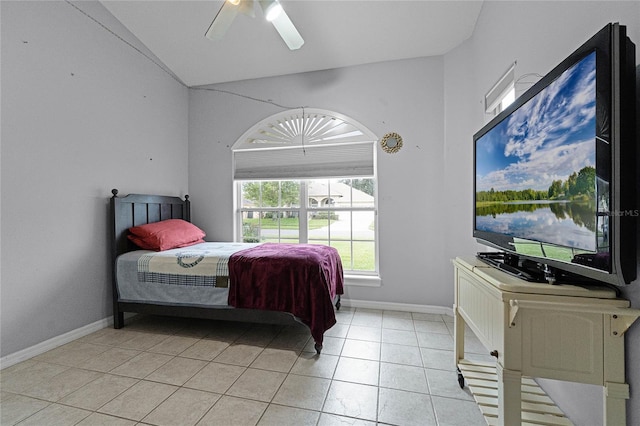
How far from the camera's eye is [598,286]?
3.22 feet

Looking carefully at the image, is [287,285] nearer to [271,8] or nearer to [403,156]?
[403,156]

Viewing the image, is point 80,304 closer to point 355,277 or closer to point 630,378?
point 355,277

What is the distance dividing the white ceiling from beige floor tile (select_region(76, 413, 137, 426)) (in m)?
3.27

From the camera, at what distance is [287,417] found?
4.75ft

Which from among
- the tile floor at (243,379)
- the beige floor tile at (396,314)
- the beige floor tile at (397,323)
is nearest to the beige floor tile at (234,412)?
the tile floor at (243,379)

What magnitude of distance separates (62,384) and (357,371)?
74.4 inches

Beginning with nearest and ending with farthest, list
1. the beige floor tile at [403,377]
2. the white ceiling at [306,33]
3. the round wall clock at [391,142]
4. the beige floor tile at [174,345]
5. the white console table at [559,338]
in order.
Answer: the white console table at [559,338]
the beige floor tile at [403,377]
the beige floor tile at [174,345]
the white ceiling at [306,33]
the round wall clock at [391,142]

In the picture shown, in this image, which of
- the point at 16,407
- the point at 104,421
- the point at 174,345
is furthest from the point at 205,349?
the point at 16,407

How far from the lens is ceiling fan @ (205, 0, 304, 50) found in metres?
1.98

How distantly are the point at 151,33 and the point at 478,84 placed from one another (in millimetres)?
3426

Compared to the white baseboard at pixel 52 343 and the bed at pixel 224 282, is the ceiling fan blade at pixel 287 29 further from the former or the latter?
the white baseboard at pixel 52 343

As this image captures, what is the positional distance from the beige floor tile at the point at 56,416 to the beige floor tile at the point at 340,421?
1.27m

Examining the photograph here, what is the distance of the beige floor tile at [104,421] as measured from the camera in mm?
1405

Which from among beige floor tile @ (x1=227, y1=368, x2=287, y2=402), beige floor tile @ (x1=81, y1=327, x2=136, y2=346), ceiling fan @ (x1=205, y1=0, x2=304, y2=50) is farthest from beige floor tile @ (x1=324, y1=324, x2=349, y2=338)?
ceiling fan @ (x1=205, y1=0, x2=304, y2=50)
